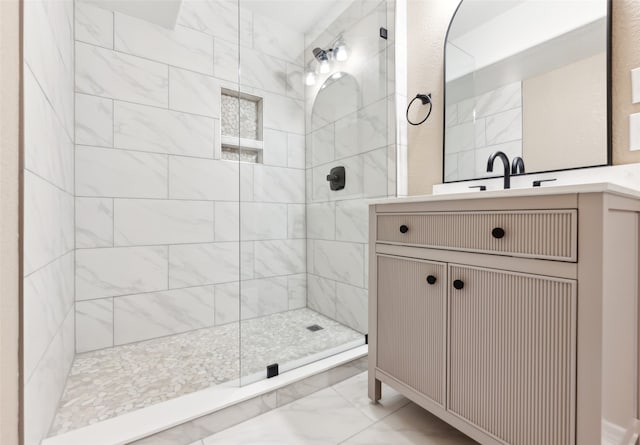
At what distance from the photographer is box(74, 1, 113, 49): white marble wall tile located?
5.63 feet

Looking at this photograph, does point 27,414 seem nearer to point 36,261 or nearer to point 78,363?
point 36,261

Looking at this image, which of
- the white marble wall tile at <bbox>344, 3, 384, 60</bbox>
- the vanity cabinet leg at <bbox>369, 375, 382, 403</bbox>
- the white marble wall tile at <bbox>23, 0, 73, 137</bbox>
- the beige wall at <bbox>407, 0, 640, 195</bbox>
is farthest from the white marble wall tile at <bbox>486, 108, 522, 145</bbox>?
the white marble wall tile at <bbox>23, 0, 73, 137</bbox>

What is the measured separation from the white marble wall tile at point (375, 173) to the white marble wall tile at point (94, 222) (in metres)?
1.55

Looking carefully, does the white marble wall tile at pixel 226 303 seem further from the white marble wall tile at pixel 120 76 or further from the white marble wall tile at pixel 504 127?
the white marble wall tile at pixel 504 127

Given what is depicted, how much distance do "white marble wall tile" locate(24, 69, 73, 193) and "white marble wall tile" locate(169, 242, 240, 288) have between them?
30.1 inches

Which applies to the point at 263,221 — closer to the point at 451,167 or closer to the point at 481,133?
the point at 451,167

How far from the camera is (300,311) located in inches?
76.4

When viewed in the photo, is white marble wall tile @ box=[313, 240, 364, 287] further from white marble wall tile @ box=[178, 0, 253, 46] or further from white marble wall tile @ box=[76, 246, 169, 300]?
white marble wall tile @ box=[178, 0, 253, 46]

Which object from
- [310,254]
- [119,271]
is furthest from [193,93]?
[310,254]

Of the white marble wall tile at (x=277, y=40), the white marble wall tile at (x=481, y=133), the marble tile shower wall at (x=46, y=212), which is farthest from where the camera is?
the white marble wall tile at (x=277, y=40)

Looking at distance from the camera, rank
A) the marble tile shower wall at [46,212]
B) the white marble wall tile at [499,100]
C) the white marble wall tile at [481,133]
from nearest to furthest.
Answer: the marble tile shower wall at [46,212]
the white marble wall tile at [499,100]
the white marble wall tile at [481,133]

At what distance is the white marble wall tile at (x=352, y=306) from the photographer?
6.02 ft

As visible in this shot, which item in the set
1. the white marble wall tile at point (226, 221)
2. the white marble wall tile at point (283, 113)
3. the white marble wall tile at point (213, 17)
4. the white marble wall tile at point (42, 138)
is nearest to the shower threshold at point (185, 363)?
the white marble wall tile at point (226, 221)

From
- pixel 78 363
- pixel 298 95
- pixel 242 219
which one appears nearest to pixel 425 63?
pixel 298 95
